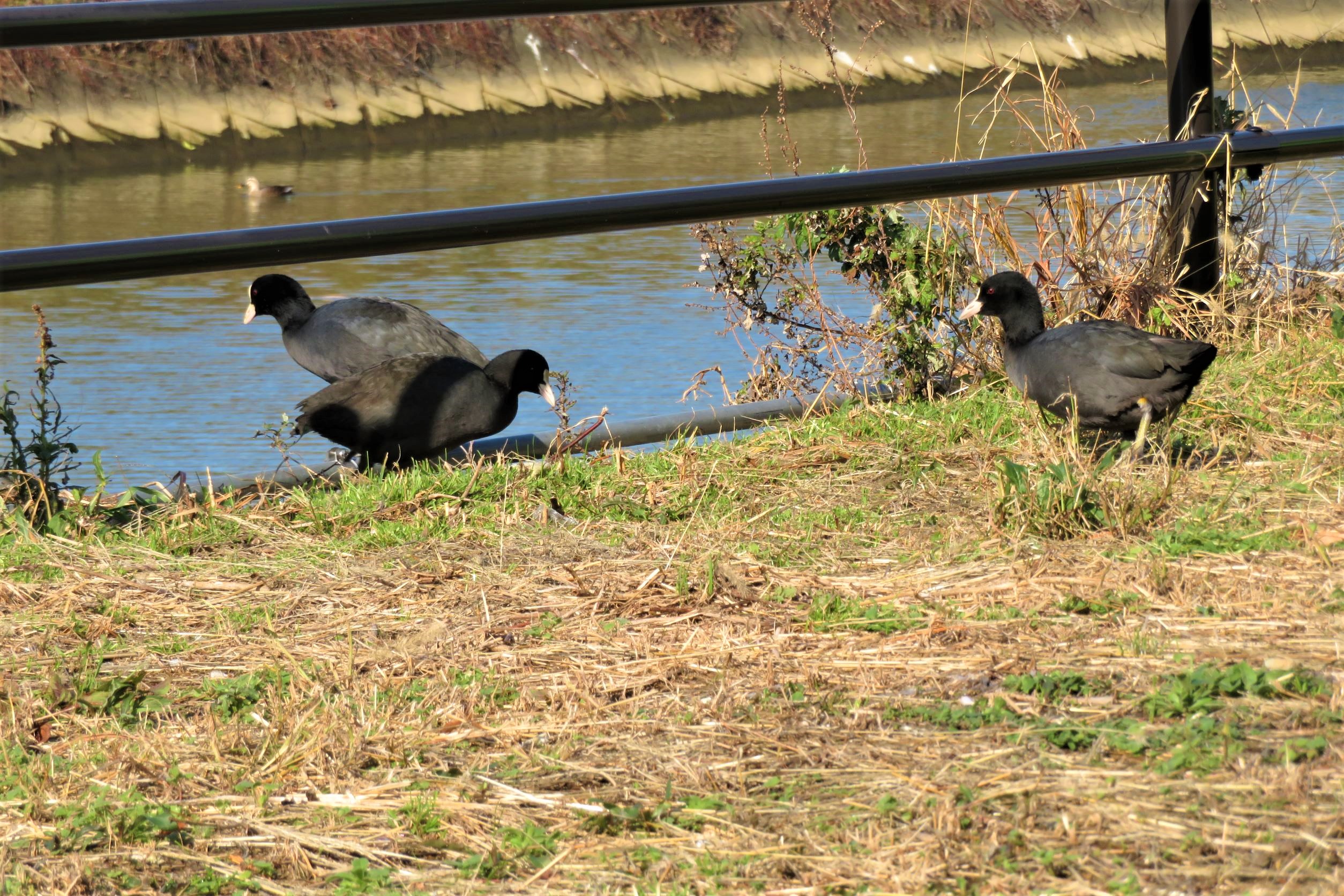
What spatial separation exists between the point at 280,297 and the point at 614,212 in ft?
11.2

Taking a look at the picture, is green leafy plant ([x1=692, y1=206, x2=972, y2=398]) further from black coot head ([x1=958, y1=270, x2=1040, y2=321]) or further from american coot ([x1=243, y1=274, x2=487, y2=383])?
american coot ([x1=243, y1=274, x2=487, y2=383])

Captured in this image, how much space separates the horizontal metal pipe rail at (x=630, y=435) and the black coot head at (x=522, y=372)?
28.0 inches

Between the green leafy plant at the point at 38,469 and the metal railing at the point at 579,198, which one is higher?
the metal railing at the point at 579,198

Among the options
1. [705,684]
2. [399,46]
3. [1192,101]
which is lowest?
[705,684]

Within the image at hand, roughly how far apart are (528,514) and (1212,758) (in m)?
1.91

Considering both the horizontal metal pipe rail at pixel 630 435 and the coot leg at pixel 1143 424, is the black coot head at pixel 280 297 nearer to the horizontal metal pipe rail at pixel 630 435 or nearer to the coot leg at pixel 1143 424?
the horizontal metal pipe rail at pixel 630 435

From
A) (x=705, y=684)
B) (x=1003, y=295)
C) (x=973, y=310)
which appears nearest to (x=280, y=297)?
(x=973, y=310)

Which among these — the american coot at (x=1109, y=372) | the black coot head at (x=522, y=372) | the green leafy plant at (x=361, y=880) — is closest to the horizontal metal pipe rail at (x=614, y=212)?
the american coot at (x=1109, y=372)

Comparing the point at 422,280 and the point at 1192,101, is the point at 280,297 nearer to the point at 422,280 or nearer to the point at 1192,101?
the point at 422,280

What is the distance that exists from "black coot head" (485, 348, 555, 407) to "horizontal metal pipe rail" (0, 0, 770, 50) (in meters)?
1.61

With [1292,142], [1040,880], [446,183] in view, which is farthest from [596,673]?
[446,183]

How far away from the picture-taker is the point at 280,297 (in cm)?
714

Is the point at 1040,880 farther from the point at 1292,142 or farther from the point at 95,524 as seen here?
the point at 1292,142

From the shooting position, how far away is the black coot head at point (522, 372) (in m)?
5.52
